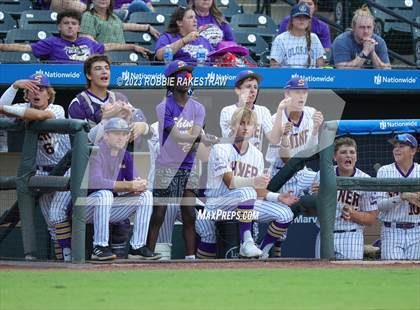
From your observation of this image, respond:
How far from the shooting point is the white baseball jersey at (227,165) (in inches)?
316

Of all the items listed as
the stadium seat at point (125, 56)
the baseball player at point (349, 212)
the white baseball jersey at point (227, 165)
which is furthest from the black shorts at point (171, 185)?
the stadium seat at point (125, 56)

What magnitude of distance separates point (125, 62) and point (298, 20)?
1837mm

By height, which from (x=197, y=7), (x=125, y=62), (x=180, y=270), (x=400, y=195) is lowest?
(x=180, y=270)

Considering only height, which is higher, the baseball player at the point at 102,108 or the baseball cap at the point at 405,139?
the baseball player at the point at 102,108

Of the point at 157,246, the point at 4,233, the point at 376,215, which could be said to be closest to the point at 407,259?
the point at 376,215

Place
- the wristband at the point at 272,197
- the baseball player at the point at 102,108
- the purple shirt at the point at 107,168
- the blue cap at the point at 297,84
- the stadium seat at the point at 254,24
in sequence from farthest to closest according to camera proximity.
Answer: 1. the stadium seat at the point at 254,24
2. the blue cap at the point at 297,84
3. the wristband at the point at 272,197
4. the baseball player at the point at 102,108
5. the purple shirt at the point at 107,168

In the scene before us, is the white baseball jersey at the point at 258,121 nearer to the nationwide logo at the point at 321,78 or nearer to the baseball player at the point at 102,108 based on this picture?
the baseball player at the point at 102,108

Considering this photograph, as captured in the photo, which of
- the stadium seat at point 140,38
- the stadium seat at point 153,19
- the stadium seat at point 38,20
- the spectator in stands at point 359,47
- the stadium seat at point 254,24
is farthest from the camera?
the stadium seat at point 254,24

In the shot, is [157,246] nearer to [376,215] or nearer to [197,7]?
[376,215]

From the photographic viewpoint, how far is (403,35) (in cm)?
1242

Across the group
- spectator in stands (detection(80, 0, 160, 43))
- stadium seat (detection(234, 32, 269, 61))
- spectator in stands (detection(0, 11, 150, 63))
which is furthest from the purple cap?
spectator in stands (detection(0, 11, 150, 63))

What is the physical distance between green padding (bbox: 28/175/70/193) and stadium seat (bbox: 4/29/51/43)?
9.69ft

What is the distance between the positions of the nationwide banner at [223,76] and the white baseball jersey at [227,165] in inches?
63.3

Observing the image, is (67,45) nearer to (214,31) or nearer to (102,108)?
(214,31)
